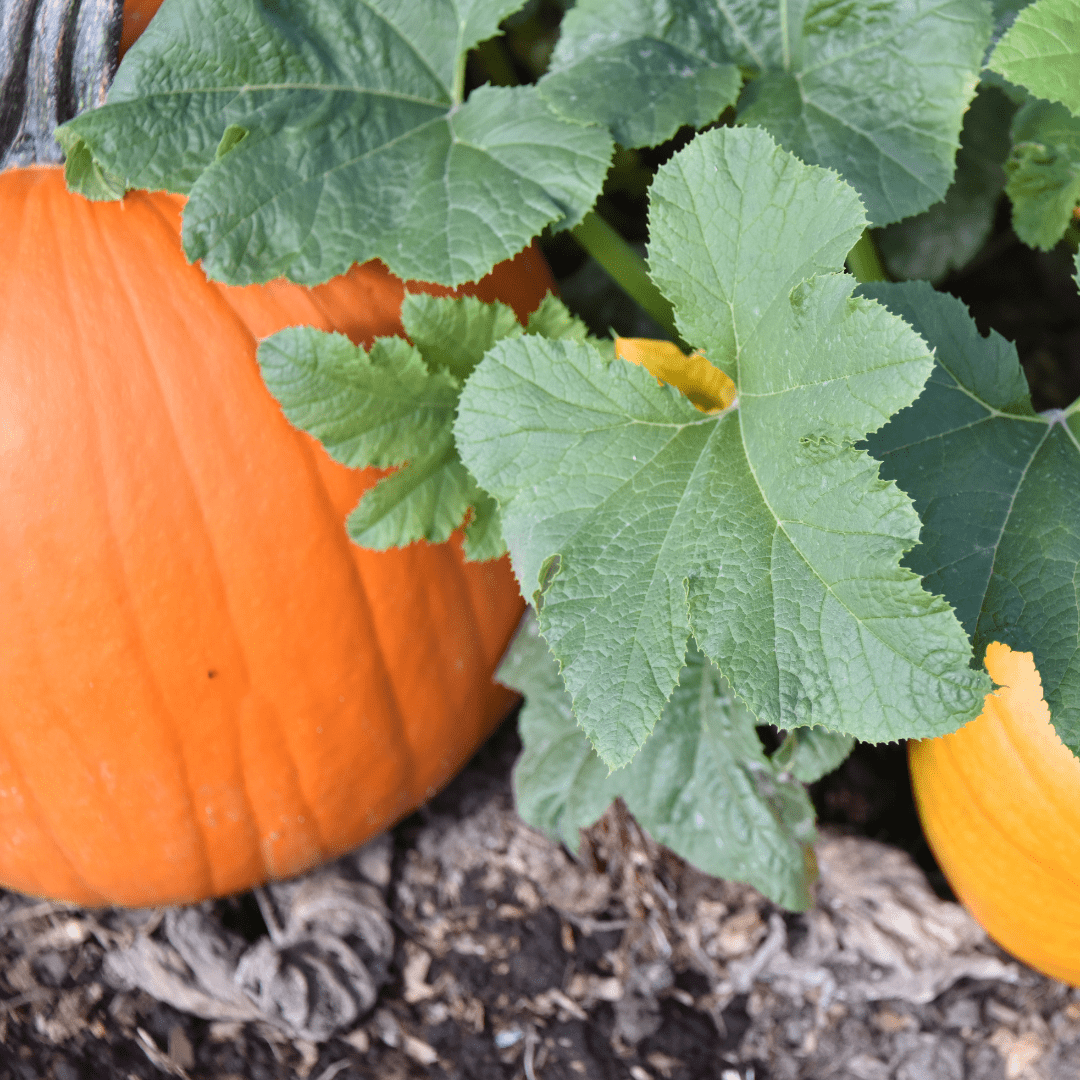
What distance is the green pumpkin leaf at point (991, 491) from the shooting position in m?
1.01

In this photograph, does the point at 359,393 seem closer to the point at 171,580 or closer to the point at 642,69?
the point at 171,580

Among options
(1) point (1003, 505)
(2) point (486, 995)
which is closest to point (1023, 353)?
(1) point (1003, 505)

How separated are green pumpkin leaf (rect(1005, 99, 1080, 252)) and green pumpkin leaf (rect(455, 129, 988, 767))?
466 millimetres

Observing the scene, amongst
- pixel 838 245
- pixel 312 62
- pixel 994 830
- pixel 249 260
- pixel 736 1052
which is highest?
pixel 312 62

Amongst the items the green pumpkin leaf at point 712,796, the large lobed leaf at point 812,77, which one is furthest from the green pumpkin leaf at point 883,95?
the green pumpkin leaf at point 712,796

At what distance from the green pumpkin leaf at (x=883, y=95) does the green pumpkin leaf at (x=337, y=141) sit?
0.85 ft

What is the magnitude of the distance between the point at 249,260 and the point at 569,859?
0.91 meters

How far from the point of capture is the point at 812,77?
1.26 metres

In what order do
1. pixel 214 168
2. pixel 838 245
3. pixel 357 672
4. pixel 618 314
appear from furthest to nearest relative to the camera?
pixel 618 314
pixel 357 672
pixel 214 168
pixel 838 245

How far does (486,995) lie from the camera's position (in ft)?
4.61

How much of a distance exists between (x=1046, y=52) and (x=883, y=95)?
0.20 meters

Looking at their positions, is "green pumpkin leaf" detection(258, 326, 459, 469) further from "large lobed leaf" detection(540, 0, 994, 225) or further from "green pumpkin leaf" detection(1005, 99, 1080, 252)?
"green pumpkin leaf" detection(1005, 99, 1080, 252)

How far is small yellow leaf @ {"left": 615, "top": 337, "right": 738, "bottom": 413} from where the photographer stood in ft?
3.86

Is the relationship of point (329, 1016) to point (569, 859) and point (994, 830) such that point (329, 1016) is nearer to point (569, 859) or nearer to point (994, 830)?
point (569, 859)
